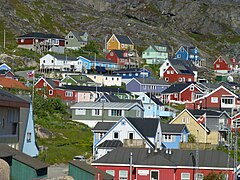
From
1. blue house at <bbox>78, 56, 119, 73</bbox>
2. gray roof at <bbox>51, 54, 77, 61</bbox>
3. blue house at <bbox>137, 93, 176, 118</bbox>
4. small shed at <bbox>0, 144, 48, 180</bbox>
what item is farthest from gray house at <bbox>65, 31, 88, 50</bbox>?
small shed at <bbox>0, 144, 48, 180</bbox>

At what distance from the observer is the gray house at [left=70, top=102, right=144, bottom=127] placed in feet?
216

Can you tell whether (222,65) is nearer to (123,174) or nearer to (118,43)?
(118,43)

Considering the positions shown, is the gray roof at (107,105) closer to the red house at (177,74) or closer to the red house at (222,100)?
the red house at (222,100)

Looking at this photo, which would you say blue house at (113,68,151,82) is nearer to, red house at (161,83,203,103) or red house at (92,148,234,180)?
red house at (161,83,203,103)

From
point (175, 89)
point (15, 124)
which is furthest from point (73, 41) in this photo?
point (15, 124)

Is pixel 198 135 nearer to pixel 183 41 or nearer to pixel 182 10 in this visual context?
pixel 183 41

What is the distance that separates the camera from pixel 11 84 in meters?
72.8

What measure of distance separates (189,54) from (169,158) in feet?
258

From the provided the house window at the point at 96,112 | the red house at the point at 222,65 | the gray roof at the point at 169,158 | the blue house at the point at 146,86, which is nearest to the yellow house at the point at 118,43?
the red house at the point at 222,65

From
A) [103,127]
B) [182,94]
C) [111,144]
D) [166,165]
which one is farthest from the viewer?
[182,94]

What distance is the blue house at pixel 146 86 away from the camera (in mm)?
87438

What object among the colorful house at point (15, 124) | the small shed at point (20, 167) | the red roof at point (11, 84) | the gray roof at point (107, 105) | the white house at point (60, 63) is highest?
the white house at point (60, 63)

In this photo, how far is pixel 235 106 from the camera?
7450 cm

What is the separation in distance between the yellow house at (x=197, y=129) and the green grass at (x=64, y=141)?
8209mm
